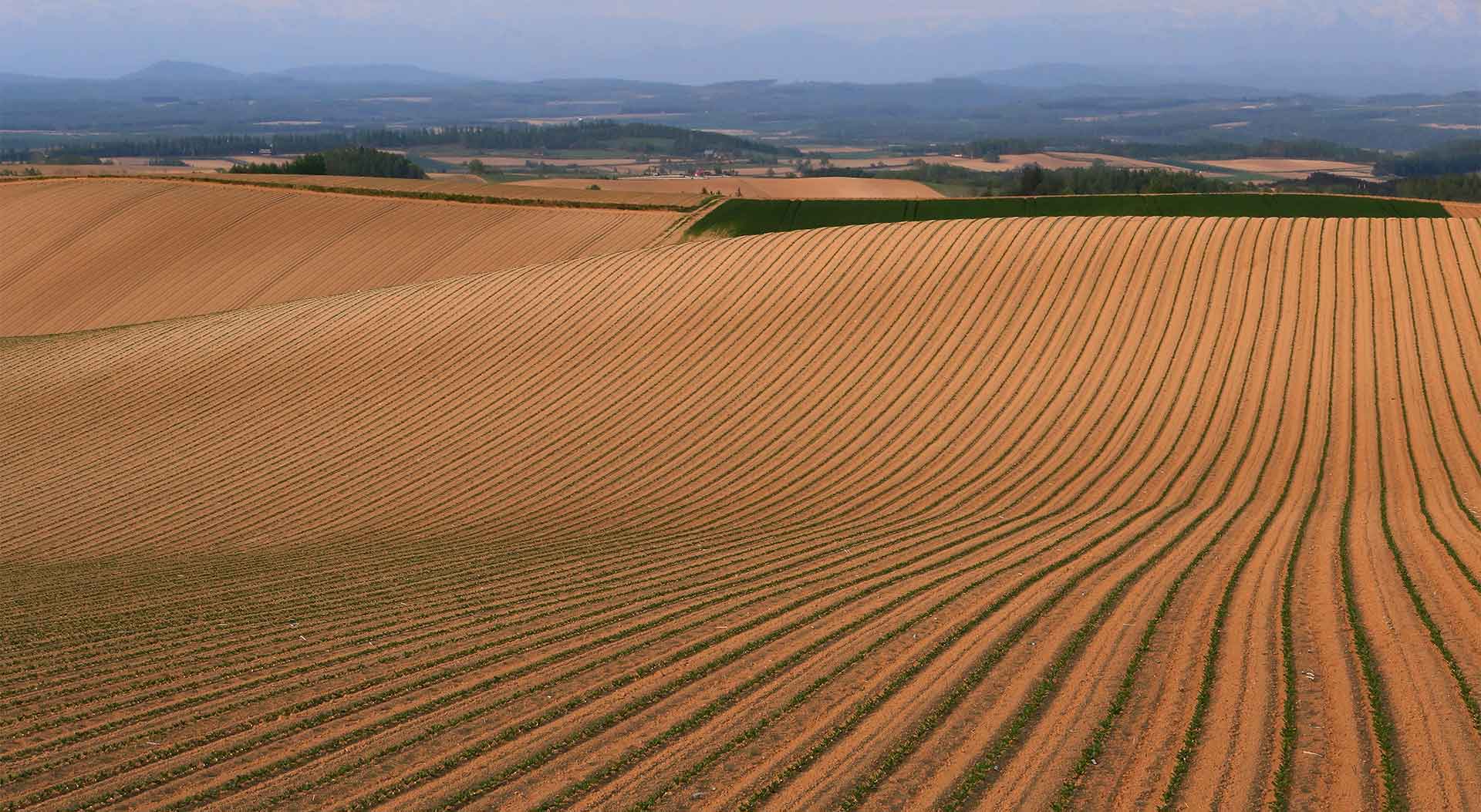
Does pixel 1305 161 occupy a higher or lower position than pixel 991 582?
higher

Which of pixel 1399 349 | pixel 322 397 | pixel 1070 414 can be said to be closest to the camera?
pixel 1070 414

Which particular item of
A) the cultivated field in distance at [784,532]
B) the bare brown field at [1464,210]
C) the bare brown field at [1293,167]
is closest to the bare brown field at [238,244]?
the cultivated field in distance at [784,532]

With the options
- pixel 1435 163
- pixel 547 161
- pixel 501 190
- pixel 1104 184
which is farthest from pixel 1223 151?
pixel 501 190

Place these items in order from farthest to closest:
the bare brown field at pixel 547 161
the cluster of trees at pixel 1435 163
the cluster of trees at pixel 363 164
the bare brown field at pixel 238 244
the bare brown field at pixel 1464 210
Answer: the bare brown field at pixel 547 161, the cluster of trees at pixel 1435 163, the cluster of trees at pixel 363 164, the bare brown field at pixel 1464 210, the bare brown field at pixel 238 244

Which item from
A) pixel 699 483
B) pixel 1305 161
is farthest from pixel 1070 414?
pixel 1305 161

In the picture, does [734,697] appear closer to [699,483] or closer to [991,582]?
[991,582]

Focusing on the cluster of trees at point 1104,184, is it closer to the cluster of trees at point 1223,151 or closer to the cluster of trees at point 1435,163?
the cluster of trees at point 1435,163
